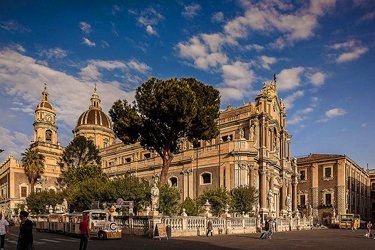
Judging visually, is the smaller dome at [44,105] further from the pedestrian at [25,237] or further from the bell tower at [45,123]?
the pedestrian at [25,237]

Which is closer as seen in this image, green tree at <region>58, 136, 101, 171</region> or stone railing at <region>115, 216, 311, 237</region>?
stone railing at <region>115, 216, 311, 237</region>

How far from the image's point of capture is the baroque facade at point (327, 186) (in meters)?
63.2

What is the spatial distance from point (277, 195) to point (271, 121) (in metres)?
10.4

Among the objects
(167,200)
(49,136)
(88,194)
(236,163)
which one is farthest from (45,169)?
(167,200)

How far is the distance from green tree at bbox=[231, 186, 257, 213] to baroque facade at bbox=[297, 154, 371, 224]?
25.1m

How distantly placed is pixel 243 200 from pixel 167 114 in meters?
13.6

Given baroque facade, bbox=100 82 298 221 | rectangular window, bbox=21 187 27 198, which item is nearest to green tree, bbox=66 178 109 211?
baroque facade, bbox=100 82 298 221

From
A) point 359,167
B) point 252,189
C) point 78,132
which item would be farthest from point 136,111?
point 359,167

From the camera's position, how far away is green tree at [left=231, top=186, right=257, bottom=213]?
40284 millimetres

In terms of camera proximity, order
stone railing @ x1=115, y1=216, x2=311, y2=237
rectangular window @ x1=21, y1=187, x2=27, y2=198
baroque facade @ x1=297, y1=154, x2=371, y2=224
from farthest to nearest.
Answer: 1. rectangular window @ x1=21, y1=187, x2=27, y2=198
2. baroque facade @ x1=297, y1=154, x2=371, y2=224
3. stone railing @ x1=115, y1=216, x2=311, y2=237

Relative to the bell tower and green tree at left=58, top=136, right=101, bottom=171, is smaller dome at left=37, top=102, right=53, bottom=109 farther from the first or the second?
green tree at left=58, top=136, right=101, bottom=171

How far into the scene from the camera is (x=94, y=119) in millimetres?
83375

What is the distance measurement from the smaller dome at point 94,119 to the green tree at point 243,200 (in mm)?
49448

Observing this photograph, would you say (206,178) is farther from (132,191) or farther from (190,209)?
(132,191)
